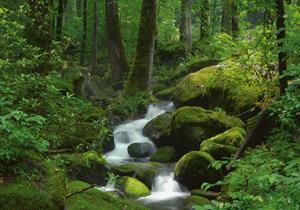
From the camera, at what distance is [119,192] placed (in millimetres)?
10094

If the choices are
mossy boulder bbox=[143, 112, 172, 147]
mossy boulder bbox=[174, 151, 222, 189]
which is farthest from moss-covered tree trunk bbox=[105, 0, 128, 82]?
mossy boulder bbox=[174, 151, 222, 189]

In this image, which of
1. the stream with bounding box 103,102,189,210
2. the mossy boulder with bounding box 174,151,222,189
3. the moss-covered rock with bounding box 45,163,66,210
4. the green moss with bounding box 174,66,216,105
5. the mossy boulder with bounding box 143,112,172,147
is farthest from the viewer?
the green moss with bounding box 174,66,216,105

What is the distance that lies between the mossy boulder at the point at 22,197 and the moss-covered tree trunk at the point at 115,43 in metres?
15.0

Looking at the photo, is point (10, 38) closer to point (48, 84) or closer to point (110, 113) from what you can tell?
point (48, 84)

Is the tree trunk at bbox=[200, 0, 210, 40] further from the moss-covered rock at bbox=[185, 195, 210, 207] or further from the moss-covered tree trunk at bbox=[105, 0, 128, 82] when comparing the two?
the moss-covered rock at bbox=[185, 195, 210, 207]

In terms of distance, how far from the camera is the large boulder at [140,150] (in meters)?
13.3

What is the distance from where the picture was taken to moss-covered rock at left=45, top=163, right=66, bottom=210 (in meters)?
5.25

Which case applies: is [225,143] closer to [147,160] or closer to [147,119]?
[147,160]

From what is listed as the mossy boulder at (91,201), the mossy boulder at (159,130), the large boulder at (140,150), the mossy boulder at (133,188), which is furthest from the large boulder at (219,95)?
the mossy boulder at (91,201)

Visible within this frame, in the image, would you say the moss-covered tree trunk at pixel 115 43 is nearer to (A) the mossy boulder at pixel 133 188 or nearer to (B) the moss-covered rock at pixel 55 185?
(A) the mossy boulder at pixel 133 188

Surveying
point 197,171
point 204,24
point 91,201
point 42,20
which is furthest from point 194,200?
point 204,24

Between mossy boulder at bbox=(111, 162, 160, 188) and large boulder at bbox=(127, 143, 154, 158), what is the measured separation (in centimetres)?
136

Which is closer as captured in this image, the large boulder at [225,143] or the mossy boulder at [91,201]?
the mossy boulder at [91,201]

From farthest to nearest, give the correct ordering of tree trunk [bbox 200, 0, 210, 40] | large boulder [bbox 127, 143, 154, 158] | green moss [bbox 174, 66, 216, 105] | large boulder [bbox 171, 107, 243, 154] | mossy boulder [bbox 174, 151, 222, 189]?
1. tree trunk [bbox 200, 0, 210, 40]
2. green moss [bbox 174, 66, 216, 105]
3. large boulder [bbox 127, 143, 154, 158]
4. large boulder [bbox 171, 107, 243, 154]
5. mossy boulder [bbox 174, 151, 222, 189]
